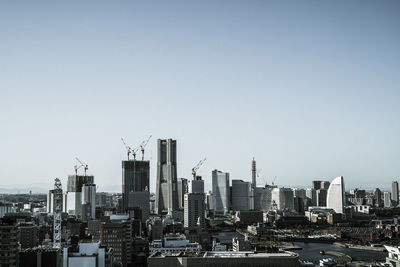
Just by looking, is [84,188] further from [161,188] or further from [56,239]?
[56,239]

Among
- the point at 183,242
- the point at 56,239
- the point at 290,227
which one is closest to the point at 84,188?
the point at 290,227

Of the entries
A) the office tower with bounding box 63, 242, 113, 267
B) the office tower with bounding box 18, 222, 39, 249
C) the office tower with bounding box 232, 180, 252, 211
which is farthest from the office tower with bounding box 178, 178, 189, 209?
the office tower with bounding box 63, 242, 113, 267

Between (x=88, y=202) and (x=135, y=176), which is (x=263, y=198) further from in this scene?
(x=88, y=202)

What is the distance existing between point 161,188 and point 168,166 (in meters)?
4.08

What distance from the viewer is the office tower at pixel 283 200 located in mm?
88562

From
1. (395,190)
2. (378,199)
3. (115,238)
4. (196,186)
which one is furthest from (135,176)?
(395,190)

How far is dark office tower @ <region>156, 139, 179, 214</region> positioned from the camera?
83550 mm

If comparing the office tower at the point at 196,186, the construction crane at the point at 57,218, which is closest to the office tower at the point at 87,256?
the construction crane at the point at 57,218

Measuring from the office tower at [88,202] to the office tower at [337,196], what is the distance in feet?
125

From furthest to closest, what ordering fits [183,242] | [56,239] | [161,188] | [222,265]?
1. [161,188]
2. [183,242]
3. [56,239]
4. [222,265]

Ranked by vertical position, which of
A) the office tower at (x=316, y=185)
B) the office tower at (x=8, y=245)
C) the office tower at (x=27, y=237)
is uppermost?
the office tower at (x=316, y=185)

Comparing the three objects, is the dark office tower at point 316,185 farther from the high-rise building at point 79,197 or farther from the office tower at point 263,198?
the high-rise building at point 79,197

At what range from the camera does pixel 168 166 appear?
3455 inches

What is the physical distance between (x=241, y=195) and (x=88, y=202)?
3547 cm
